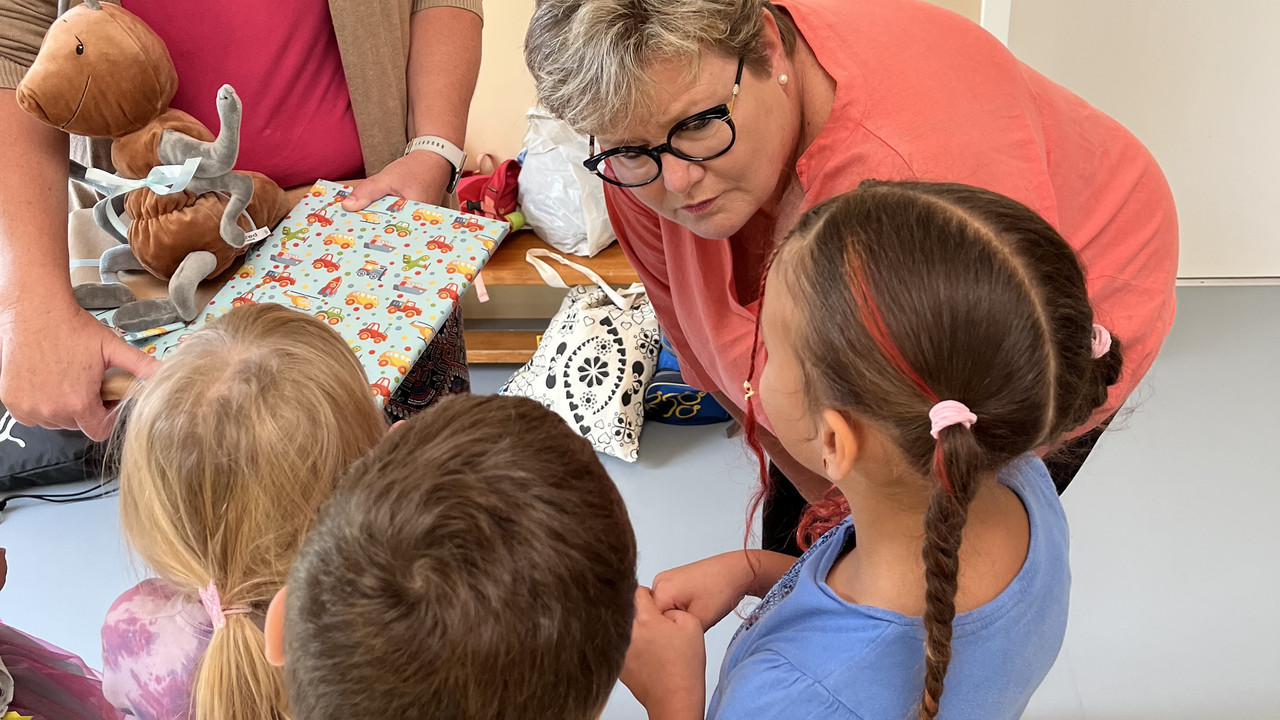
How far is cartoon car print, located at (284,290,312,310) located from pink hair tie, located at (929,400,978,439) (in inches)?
34.0

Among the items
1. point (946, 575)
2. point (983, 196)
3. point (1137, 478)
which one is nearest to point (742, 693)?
point (946, 575)

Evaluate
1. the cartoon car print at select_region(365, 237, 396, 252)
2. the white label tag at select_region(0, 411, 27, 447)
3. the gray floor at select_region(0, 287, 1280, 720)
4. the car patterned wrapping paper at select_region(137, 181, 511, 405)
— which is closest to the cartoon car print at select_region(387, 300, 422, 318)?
the car patterned wrapping paper at select_region(137, 181, 511, 405)

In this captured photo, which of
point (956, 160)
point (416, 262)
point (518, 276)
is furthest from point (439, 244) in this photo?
point (518, 276)

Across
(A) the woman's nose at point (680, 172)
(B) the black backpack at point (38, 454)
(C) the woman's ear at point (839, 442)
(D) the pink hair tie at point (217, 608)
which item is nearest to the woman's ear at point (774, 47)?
(A) the woman's nose at point (680, 172)

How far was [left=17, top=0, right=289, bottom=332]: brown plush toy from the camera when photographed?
1109mm

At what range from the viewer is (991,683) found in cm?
71

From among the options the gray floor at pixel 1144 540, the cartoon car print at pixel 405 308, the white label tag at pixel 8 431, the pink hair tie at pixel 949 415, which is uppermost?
the pink hair tie at pixel 949 415

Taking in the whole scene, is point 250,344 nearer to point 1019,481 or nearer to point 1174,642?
point 1019,481

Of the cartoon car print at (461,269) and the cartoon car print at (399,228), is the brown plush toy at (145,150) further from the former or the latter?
the cartoon car print at (461,269)

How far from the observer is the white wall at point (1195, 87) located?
2344mm

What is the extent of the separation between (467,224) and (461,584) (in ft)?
2.68

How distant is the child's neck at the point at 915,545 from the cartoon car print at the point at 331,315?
0.72 meters

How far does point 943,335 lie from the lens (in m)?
0.63

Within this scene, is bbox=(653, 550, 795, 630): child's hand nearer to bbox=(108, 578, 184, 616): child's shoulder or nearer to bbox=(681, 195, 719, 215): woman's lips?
bbox=(681, 195, 719, 215): woman's lips
